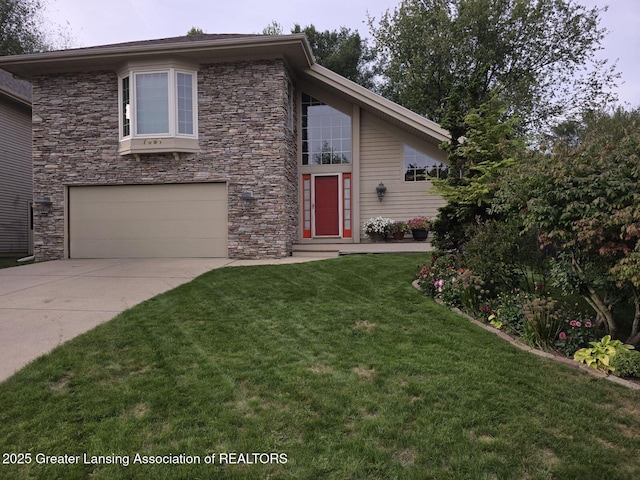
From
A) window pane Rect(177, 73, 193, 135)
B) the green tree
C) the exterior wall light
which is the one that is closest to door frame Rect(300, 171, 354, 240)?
the exterior wall light

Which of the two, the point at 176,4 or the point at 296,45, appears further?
the point at 176,4

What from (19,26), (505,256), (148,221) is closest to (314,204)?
(148,221)

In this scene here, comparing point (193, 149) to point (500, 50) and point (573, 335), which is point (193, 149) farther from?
point (500, 50)

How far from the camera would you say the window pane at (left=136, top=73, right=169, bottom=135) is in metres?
9.86

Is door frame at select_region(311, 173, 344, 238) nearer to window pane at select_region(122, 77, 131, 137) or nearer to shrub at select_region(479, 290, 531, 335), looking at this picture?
window pane at select_region(122, 77, 131, 137)

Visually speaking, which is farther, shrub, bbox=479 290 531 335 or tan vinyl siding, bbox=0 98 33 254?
Result: tan vinyl siding, bbox=0 98 33 254

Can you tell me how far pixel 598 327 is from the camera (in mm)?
4336

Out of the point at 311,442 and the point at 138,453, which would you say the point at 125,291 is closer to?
the point at 138,453

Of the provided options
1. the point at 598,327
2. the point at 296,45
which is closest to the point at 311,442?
the point at 598,327

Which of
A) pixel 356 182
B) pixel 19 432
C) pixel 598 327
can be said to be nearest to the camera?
pixel 19 432

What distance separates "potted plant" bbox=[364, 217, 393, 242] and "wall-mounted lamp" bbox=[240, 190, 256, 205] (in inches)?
134

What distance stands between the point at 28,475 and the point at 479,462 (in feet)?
7.82

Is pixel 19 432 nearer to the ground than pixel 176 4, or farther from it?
nearer to the ground

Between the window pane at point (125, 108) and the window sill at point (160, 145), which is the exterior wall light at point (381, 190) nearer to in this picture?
the window sill at point (160, 145)
